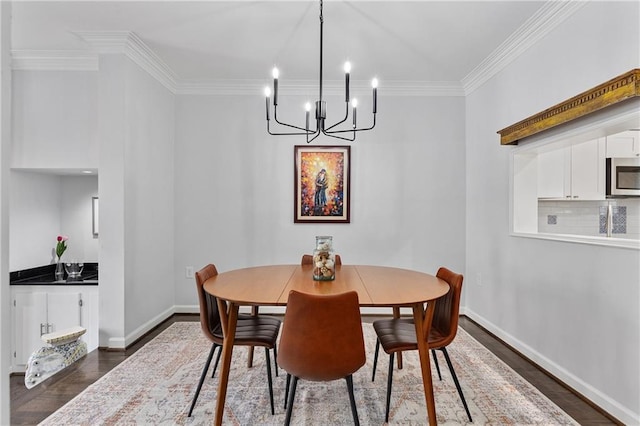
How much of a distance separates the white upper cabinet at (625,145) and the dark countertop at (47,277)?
5.07m

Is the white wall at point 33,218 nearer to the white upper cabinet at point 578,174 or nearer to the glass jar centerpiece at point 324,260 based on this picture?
the glass jar centerpiece at point 324,260

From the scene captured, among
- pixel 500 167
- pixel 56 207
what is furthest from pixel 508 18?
pixel 56 207

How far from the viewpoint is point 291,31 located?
9.64ft

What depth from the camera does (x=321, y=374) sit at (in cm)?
165

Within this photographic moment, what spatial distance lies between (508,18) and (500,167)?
1.26 metres

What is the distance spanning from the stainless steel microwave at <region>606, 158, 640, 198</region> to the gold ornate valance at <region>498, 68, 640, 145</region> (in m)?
1.18

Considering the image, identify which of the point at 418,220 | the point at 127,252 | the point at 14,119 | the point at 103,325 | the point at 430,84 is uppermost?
the point at 430,84

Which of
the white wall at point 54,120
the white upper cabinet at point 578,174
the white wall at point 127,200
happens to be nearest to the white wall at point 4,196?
the white wall at point 127,200

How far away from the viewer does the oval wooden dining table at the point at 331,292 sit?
1754 millimetres

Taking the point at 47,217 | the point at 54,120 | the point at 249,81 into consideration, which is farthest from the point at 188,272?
the point at 249,81

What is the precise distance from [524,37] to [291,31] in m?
1.94

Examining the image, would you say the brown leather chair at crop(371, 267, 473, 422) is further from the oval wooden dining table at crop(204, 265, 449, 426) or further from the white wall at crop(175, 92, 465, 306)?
the white wall at crop(175, 92, 465, 306)

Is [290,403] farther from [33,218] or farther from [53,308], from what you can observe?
[33,218]

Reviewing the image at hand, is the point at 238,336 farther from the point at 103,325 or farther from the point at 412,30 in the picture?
the point at 412,30
